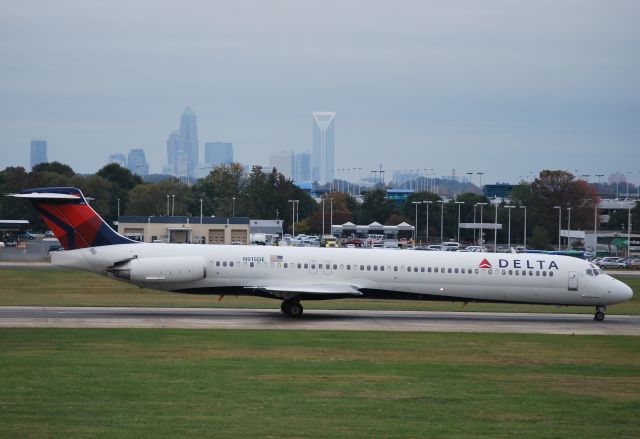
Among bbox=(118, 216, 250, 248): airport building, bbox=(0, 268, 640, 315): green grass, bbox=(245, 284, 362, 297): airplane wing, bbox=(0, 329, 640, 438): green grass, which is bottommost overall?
bbox=(0, 329, 640, 438): green grass

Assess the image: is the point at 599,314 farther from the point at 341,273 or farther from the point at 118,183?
the point at 118,183

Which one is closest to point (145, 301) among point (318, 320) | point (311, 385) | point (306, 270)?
point (306, 270)

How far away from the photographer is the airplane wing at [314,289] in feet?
117

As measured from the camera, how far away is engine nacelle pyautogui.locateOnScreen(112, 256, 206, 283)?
117 feet

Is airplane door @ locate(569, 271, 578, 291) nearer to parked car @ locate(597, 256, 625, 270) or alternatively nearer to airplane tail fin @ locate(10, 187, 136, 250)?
airplane tail fin @ locate(10, 187, 136, 250)

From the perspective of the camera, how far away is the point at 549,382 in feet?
75.5

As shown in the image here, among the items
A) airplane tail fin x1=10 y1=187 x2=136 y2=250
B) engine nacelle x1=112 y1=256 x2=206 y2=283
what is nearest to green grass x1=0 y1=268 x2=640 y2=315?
airplane tail fin x1=10 y1=187 x2=136 y2=250

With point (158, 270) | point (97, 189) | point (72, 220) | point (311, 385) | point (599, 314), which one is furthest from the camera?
point (97, 189)

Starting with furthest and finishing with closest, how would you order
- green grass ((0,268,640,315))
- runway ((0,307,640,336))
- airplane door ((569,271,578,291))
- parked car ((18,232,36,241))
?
parked car ((18,232,36,241)) → green grass ((0,268,640,315)) → airplane door ((569,271,578,291)) → runway ((0,307,640,336))

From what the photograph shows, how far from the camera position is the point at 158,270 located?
35.8 metres

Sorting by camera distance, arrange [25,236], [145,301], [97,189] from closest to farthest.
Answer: [145,301]
[25,236]
[97,189]

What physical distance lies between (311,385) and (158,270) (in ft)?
50.5

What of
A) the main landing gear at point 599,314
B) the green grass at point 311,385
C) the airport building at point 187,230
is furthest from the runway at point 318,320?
the airport building at point 187,230

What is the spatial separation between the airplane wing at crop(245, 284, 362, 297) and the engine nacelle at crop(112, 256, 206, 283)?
243cm
